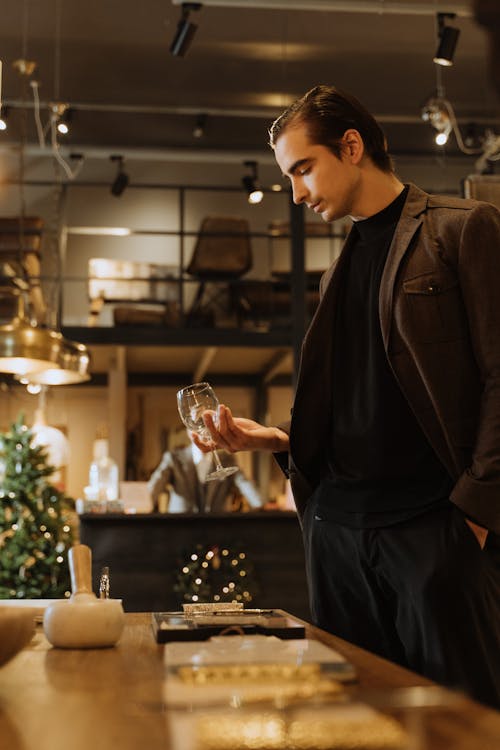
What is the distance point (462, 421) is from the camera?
1.68 metres

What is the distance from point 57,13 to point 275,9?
160 cm

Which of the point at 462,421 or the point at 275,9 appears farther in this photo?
the point at 275,9

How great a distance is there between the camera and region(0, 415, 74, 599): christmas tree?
586cm

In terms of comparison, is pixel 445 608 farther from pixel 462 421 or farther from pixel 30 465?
pixel 30 465

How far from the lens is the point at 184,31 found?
20.8 feet

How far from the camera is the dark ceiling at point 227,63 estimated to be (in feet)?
24.1

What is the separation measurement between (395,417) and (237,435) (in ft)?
1.04

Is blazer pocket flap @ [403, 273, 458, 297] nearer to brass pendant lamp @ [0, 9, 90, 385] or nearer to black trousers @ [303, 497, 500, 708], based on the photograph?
black trousers @ [303, 497, 500, 708]

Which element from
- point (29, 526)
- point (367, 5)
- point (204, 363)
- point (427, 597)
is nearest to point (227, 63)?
point (367, 5)

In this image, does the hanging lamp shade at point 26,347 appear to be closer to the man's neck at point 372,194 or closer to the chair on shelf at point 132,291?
the man's neck at point 372,194

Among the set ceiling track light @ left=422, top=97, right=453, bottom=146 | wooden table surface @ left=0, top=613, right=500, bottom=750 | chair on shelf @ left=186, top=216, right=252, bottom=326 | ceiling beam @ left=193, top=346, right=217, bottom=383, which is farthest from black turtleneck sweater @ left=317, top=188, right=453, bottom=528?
ceiling beam @ left=193, top=346, right=217, bottom=383

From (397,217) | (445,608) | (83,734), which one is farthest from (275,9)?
(83,734)

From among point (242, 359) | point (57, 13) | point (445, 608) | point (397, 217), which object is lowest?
point (445, 608)

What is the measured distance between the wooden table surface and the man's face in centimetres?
91
